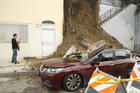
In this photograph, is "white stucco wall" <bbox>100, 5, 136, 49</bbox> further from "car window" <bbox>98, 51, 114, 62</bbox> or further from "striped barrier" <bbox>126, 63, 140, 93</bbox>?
"striped barrier" <bbox>126, 63, 140, 93</bbox>

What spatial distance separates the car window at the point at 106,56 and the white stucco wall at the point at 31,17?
499cm

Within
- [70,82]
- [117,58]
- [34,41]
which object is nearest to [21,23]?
[34,41]

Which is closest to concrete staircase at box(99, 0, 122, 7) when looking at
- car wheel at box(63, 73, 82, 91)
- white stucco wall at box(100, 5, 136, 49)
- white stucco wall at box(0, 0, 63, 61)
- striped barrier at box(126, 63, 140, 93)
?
white stucco wall at box(100, 5, 136, 49)

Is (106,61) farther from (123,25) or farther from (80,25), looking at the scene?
(123,25)

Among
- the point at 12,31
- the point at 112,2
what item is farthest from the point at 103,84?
the point at 112,2

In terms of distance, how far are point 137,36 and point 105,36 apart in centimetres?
488

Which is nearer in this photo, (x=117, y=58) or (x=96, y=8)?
(x=117, y=58)

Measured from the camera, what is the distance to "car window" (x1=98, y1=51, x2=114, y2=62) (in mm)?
3697

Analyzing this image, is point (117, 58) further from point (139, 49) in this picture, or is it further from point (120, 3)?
point (120, 3)

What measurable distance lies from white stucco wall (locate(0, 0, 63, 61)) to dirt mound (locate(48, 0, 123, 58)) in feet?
2.84

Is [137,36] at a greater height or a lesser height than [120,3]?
lesser

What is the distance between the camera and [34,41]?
7.72 meters

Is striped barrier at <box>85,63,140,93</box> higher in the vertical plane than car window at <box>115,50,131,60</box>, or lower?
lower

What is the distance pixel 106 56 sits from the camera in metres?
3.80
